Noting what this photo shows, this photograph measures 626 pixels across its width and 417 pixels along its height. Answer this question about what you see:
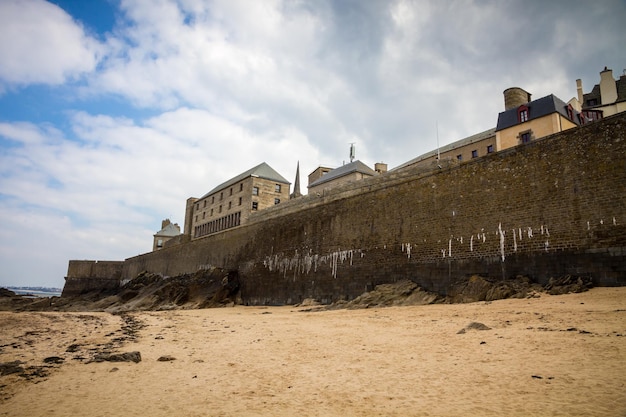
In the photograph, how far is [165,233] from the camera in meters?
68.5

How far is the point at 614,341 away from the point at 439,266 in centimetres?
1032

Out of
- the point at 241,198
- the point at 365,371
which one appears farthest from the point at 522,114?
the point at 241,198

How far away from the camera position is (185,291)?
29531 millimetres

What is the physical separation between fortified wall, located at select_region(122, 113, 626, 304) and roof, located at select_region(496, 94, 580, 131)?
14107 mm

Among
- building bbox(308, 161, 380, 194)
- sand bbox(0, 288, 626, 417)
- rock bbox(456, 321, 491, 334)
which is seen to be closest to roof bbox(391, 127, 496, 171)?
building bbox(308, 161, 380, 194)

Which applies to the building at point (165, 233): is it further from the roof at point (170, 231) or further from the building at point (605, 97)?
the building at point (605, 97)

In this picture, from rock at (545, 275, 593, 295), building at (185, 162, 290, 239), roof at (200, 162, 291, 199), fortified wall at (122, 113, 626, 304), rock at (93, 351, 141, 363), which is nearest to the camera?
rock at (93, 351, 141, 363)

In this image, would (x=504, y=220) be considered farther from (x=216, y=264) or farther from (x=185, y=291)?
(x=216, y=264)

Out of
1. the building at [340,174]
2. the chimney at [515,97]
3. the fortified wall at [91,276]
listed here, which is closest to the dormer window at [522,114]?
the chimney at [515,97]

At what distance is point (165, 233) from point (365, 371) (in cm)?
6818

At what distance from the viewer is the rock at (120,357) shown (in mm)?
8023

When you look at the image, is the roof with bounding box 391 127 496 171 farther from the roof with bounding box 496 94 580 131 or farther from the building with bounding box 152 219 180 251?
the building with bounding box 152 219 180 251

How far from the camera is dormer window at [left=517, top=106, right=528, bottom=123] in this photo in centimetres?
2860

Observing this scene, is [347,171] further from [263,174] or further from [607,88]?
[607,88]
